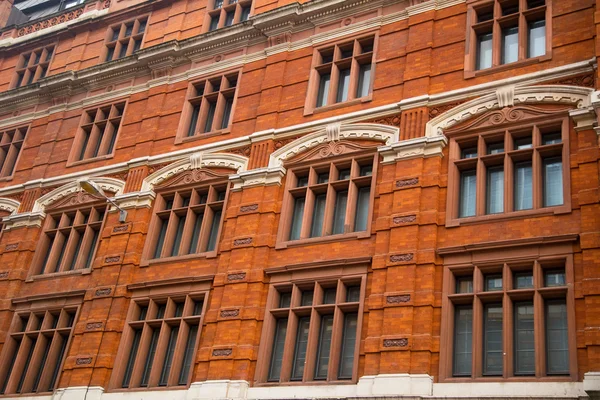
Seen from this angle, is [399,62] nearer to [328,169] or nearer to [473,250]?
[328,169]

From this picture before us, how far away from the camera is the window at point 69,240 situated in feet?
79.4

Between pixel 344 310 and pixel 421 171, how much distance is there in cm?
411

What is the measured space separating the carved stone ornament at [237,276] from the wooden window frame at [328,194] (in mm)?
1269

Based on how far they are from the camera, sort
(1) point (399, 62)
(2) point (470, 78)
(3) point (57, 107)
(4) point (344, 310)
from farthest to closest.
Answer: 1. (3) point (57, 107)
2. (1) point (399, 62)
3. (2) point (470, 78)
4. (4) point (344, 310)

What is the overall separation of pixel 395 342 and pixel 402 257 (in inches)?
86.7

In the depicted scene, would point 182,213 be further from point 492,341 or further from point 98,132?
point 492,341

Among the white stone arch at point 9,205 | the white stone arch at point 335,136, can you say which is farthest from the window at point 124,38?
the white stone arch at point 335,136

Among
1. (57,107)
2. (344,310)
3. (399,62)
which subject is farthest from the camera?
(57,107)

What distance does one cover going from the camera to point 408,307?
17.1m

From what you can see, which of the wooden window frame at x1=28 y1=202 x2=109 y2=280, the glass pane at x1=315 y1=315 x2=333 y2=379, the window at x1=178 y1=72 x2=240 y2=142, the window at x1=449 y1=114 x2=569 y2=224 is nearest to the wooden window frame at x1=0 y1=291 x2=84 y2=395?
the wooden window frame at x1=28 y1=202 x2=109 y2=280

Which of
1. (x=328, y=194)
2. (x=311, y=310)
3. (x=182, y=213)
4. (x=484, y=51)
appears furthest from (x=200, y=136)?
(x=484, y=51)

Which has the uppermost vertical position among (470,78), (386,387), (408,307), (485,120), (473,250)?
(470,78)

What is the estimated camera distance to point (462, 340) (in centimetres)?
1672

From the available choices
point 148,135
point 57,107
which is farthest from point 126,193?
point 57,107
